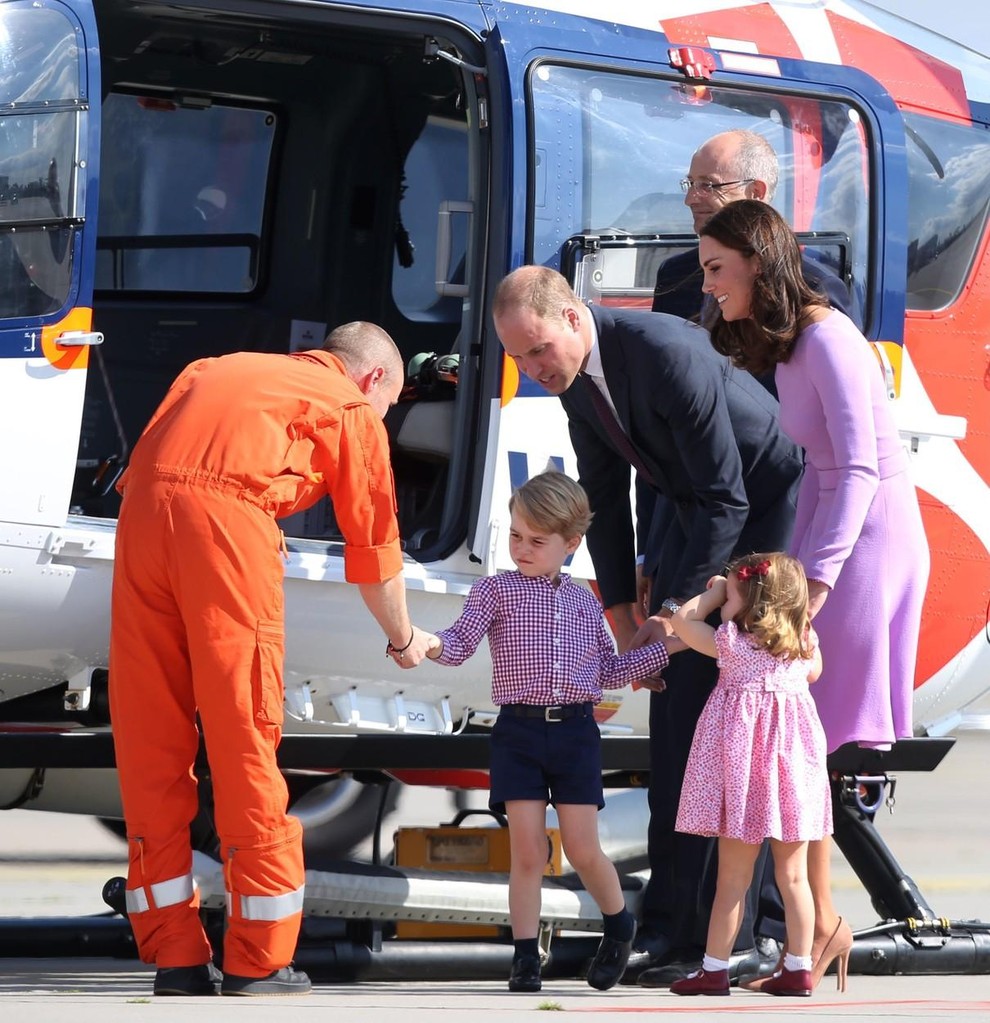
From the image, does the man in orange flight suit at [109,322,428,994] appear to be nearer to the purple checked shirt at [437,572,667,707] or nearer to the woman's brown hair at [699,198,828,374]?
the purple checked shirt at [437,572,667,707]

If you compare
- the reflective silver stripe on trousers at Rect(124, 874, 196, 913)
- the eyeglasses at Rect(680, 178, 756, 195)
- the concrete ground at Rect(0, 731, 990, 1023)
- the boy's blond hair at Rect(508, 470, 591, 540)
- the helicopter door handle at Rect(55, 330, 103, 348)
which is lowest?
the concrete ground at Rect(0, 731, 990, 1023)

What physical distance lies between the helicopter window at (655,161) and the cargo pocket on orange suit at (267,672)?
1.43 meters

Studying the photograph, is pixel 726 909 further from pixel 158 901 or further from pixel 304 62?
pixel 304 62

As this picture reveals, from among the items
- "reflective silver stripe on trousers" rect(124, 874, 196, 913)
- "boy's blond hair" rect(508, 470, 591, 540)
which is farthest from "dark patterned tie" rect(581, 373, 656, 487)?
"reflective silver stripe on trousers" rect(124, 874, 196, 913)

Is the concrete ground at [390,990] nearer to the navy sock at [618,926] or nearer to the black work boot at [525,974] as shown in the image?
the black work boot at [525,974]

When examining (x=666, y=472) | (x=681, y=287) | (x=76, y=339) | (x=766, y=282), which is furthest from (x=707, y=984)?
(x=76, y=339)

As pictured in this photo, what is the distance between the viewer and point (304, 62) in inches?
241

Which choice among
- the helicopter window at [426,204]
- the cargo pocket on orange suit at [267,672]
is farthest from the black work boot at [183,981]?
the helicopter window at [426,204]

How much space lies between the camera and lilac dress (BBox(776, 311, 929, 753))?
3.88m

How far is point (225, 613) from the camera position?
383 cm

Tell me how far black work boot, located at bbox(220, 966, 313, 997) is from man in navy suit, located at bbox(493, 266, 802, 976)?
93cm

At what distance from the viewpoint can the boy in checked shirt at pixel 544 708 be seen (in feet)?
13.8

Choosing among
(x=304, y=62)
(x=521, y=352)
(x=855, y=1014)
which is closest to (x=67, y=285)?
(x=521, y=352)

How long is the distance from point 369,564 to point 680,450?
30.8 inches
